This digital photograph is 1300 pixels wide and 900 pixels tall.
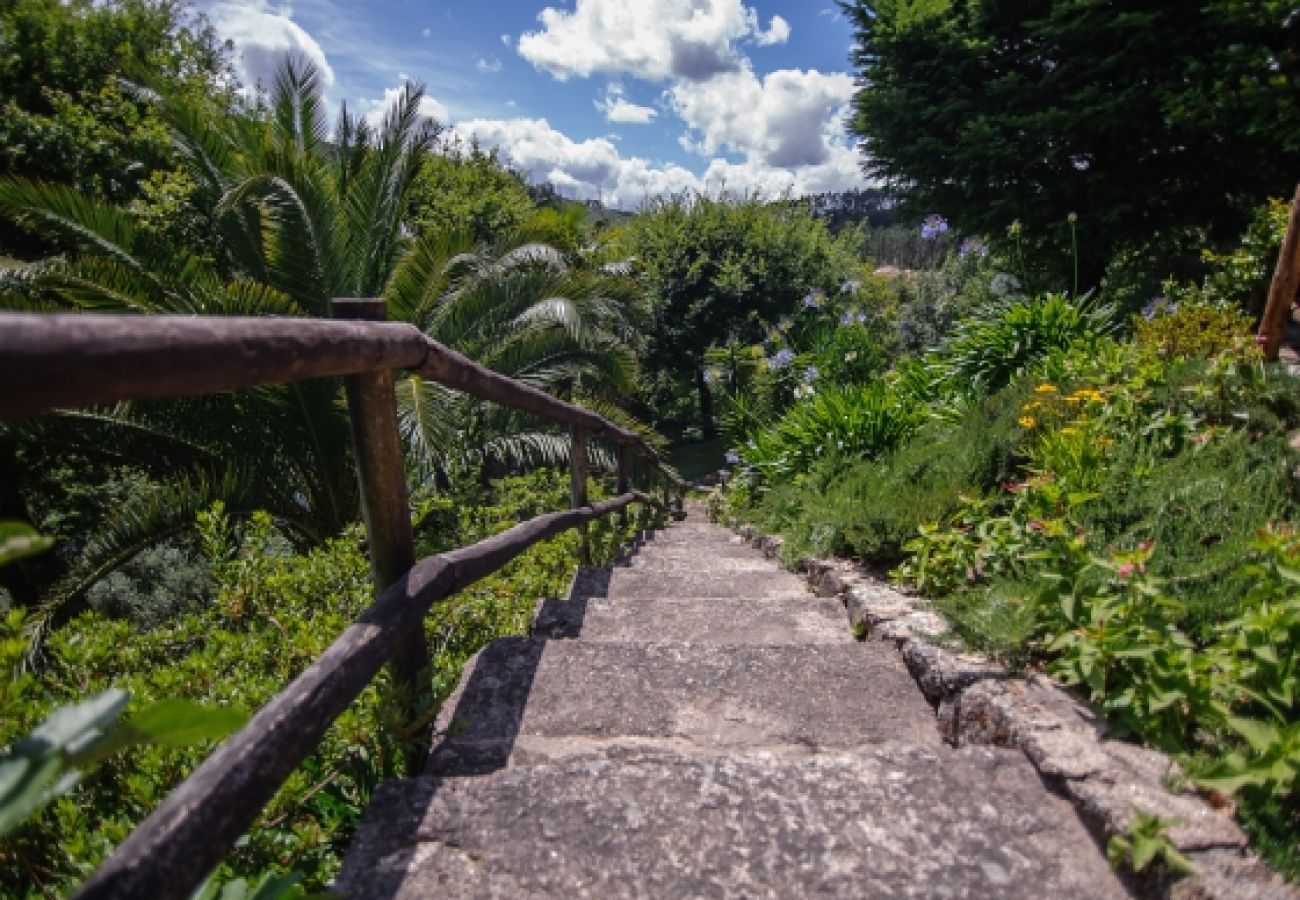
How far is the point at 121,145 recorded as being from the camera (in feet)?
33.1

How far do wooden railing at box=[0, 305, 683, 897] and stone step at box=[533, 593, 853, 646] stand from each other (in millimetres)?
1001

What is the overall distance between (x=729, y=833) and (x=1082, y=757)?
2.42ft

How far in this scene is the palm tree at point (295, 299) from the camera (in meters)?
4.84

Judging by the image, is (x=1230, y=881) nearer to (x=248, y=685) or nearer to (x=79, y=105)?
(x=248, y=685)

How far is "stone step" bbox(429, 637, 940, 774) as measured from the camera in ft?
5.76

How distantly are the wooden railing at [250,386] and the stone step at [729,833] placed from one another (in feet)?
0.91

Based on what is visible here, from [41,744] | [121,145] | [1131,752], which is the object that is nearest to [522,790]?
[41,744]

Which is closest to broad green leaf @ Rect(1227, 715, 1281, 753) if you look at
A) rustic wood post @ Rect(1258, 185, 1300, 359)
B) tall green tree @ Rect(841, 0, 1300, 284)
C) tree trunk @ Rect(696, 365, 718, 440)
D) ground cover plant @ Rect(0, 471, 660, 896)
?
ground cover plant @ Rect(0, 471, 660, 896)

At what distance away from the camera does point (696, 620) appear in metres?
2.86

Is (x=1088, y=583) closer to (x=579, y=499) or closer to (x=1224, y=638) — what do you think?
(x=1224, y=638)

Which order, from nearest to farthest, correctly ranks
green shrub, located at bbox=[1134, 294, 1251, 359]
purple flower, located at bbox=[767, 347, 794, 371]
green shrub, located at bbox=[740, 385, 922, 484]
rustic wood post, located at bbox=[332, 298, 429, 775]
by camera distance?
rustic wood post, located at bbox=[332, 298, 429, 775]
green shrub, located at bbox=[1134, 294, 1251, 359]
green shrub, located at bbox=[740, 385, 922, 484]
purple flower, located at bbox=[767, 347, 794, 371]

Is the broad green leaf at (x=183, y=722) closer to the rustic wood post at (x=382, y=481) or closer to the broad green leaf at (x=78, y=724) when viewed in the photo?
the broad green leaf at (x=78, y=724)

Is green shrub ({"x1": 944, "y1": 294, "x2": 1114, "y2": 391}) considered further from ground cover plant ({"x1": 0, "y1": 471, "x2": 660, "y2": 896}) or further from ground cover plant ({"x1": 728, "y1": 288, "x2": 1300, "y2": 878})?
ground cover plant ({"x1": 0, "y1": 471, "x2": 660, "y2": 896})

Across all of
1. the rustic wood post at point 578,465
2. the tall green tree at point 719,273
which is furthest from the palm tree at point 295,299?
the tall green tree at point 719,273
